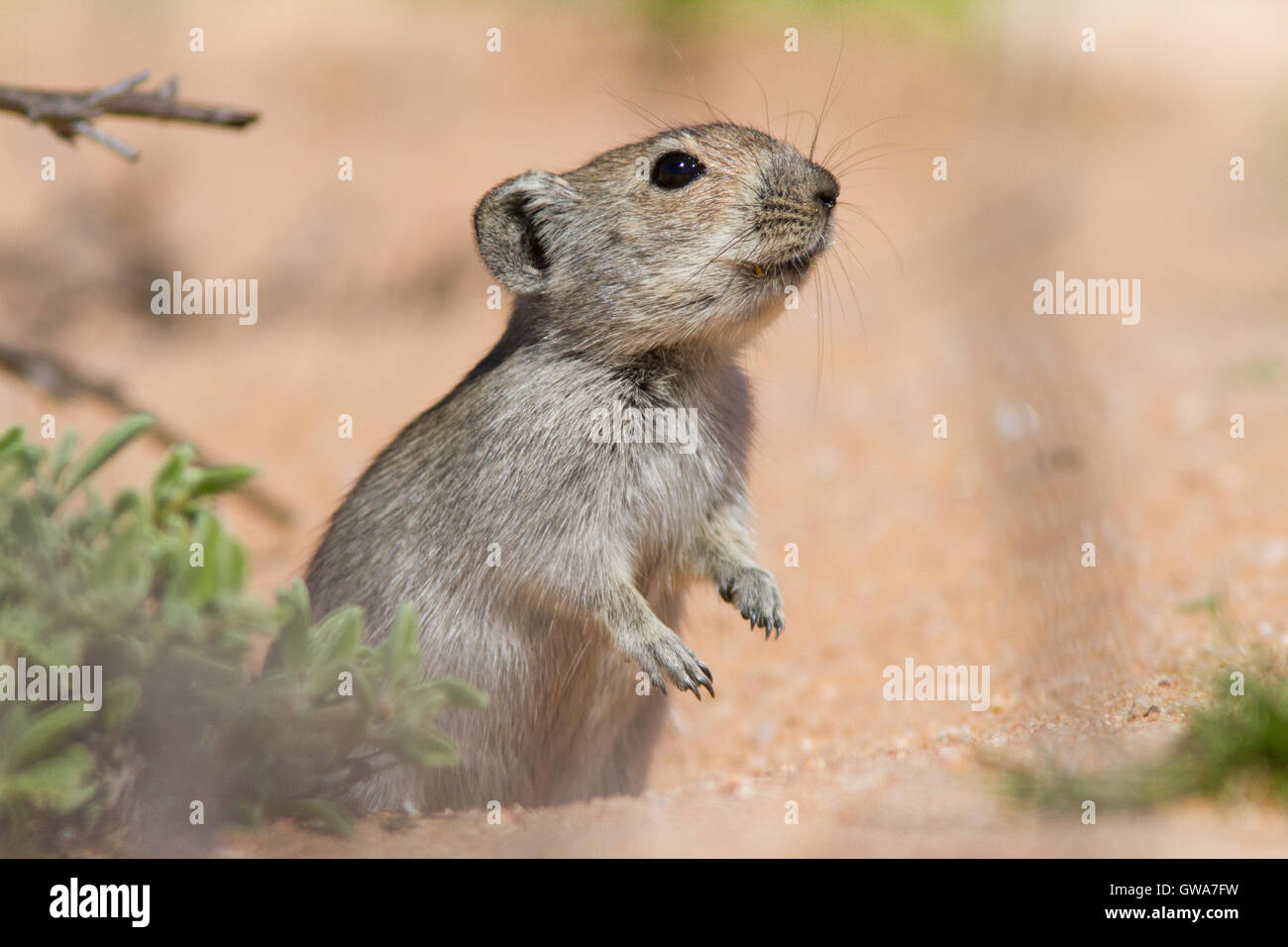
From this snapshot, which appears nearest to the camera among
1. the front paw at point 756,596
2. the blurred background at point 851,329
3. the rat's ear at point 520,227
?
the blurred background at point 851,329

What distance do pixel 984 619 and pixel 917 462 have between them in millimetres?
2042

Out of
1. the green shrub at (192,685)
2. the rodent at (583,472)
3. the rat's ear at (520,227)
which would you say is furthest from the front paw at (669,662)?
the rat's ear at (520,227)

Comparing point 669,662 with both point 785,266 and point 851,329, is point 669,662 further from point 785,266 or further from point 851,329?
point 851,329

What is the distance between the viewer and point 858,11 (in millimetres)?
14750

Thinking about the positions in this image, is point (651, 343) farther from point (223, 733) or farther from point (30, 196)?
point (30, 196)

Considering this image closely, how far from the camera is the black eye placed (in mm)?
5301

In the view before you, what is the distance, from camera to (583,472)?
16.8 feet

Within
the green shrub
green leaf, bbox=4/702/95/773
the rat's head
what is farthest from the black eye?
green leaf, bbox=4/702/95/773

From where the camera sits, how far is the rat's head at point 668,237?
201 inches

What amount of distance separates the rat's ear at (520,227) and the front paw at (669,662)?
1.61 m

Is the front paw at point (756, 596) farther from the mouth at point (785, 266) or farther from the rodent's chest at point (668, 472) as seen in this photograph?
the mouth at point (785, 266)

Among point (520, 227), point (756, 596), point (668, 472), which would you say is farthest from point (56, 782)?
point (520, 227)

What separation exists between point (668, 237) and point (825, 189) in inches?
26.3

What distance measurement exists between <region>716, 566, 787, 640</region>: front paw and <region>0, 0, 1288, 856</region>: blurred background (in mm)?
634
